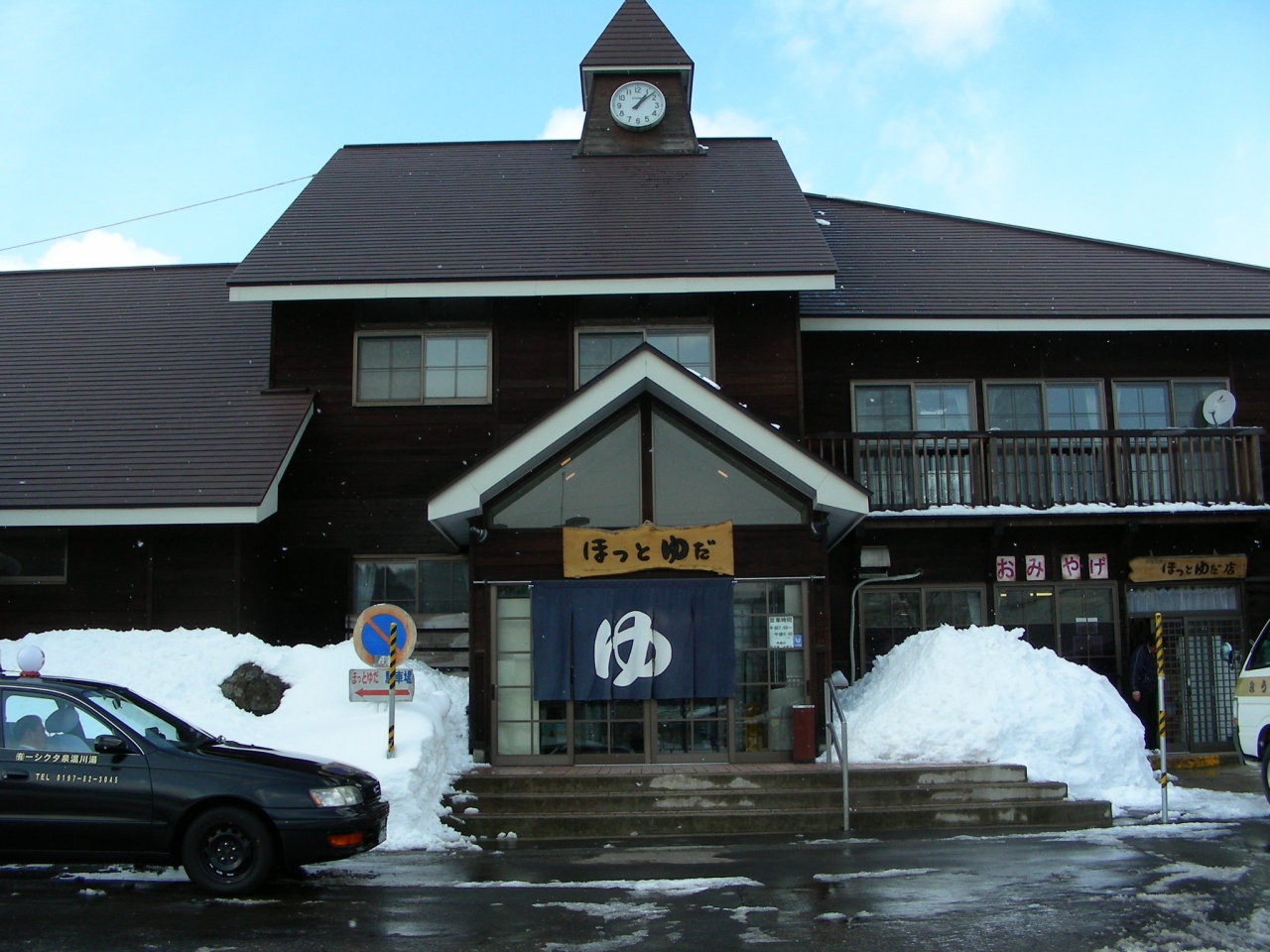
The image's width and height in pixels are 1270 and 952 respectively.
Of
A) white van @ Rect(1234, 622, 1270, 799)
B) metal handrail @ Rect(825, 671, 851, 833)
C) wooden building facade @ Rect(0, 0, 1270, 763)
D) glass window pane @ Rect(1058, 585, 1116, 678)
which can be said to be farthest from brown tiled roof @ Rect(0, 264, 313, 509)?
white van @ Rect(1234, 622, 1270, 799)

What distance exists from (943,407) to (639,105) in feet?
26.1

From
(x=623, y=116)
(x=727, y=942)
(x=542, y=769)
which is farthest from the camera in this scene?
(x=623, y=116)

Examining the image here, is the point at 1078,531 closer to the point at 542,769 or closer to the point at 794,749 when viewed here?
the point at 794,749

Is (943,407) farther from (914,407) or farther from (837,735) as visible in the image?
(837,735)

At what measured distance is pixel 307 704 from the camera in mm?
12547

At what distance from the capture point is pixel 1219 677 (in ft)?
56.3

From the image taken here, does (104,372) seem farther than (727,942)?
Yes

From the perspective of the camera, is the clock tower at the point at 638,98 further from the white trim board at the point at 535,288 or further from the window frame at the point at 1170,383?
the window frame at the point at 1170,383

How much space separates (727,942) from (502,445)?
22.6 feet

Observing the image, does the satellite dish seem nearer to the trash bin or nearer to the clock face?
the trash bin

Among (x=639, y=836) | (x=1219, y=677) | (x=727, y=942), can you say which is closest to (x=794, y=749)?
(x=639, y=836)

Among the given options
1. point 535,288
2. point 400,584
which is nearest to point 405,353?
point 535,288

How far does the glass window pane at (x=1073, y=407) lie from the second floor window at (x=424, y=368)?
9113 millimetres

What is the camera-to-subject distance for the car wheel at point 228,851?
805 centimetres
